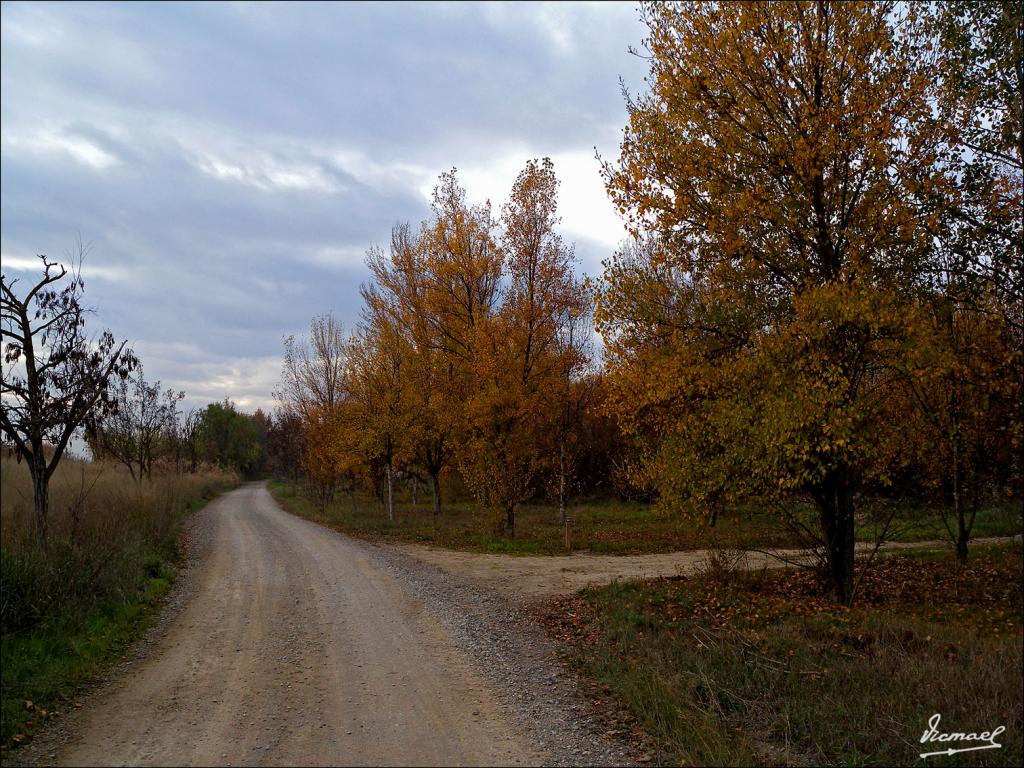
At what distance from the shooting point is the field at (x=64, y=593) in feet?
20.3

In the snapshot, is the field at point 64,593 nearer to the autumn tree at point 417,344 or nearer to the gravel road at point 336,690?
the gravel road at point 336,690

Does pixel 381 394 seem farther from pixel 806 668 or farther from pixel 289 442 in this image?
pixel 289 442

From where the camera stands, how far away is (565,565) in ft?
49.4

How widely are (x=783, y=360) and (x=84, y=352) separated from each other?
10.4 metres

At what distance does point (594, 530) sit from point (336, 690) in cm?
1698

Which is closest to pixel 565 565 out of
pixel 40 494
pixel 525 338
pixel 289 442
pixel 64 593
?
pixel 525 338

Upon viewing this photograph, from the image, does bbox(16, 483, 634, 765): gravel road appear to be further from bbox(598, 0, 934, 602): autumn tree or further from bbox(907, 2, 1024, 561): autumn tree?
bbox(907, 2, 1024, 561): autumn tree

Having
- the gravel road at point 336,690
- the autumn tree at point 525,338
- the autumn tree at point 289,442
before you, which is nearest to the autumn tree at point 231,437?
the autumn tree at point 289,442

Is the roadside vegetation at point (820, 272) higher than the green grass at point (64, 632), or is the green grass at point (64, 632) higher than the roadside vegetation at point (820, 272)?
the roadside vegetation at point (820, 272)

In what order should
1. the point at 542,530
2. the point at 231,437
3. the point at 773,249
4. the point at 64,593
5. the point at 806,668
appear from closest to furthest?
the point at 806,668
the point at 64,593
the point at 773,249
the point at 542,530
the point at 231,437

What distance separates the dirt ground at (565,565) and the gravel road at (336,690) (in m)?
1.48

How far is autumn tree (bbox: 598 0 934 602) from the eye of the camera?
827 cm

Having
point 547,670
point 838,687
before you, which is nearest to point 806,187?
point 838,687

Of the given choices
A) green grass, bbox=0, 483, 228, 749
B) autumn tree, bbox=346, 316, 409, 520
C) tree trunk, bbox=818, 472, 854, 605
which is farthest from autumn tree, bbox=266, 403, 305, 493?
tree trunk, bbox=818, 472, 854, 605
